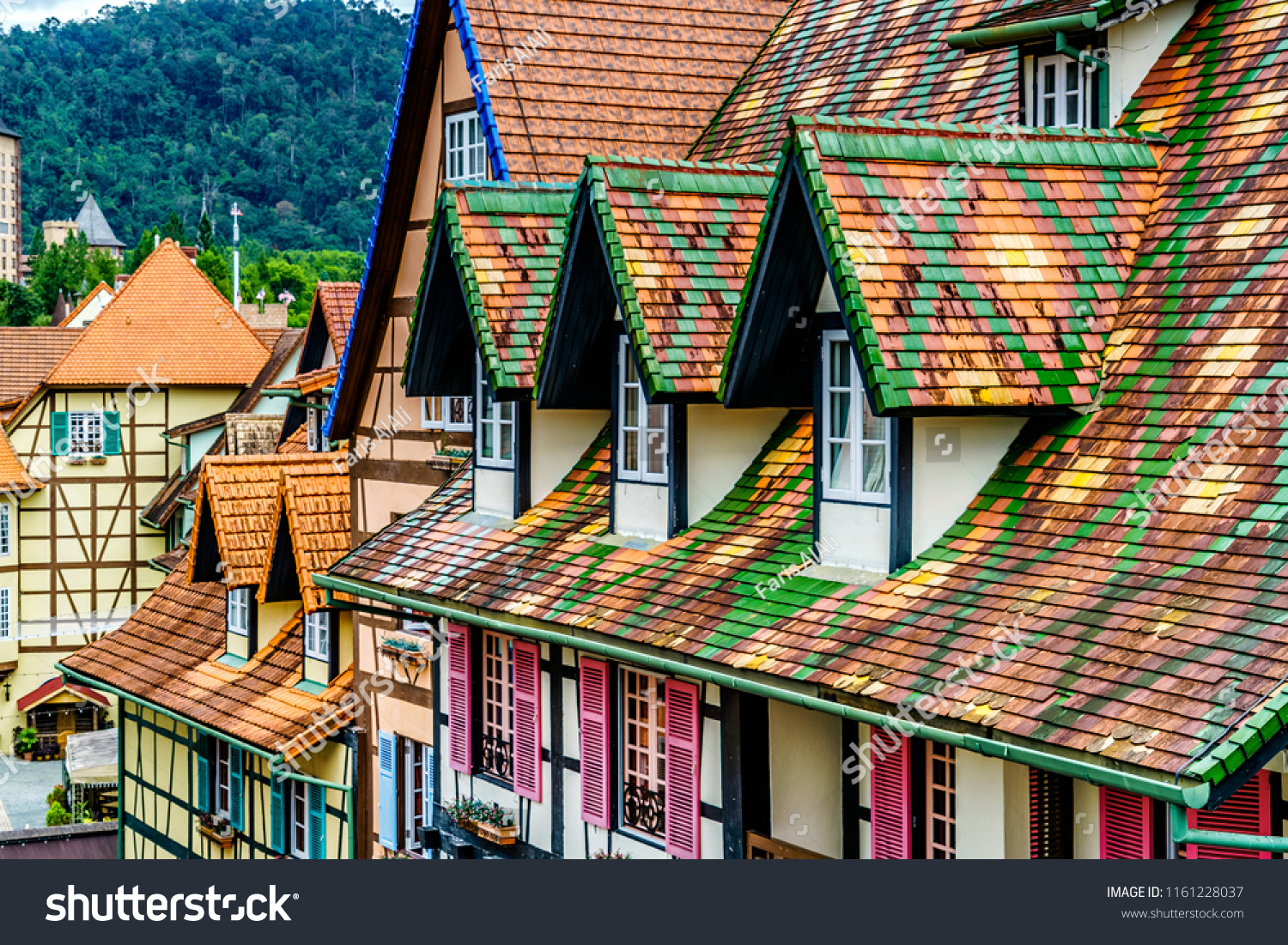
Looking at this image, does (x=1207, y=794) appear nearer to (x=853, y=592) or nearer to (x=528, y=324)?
(x=853, y=592)

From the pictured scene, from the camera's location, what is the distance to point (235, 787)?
24.5 meters

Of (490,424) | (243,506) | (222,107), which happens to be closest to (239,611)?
(243,506)

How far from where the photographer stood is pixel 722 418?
42.0ft

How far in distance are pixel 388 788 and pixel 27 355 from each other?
132ft

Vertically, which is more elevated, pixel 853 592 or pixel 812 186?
pixel 812 186

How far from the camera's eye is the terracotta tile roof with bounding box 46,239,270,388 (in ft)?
163

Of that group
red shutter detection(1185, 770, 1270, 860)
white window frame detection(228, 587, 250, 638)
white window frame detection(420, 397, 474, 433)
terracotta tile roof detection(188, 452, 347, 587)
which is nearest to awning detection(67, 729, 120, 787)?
white window frame detection(228, 587, 250, 638)

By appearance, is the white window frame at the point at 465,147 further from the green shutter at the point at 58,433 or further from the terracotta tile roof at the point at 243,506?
the green shutter at the point at 58,433

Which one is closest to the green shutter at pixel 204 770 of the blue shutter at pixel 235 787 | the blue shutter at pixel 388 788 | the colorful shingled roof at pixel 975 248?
the blue shutter at pixel 235 787

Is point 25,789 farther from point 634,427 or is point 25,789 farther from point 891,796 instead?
point 891,796

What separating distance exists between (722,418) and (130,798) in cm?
1907

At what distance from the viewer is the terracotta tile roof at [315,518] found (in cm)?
2239

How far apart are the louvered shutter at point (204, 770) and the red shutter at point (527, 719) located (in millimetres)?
11735

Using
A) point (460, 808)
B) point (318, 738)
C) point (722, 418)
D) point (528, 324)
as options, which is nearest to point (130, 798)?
point (318, 738)
